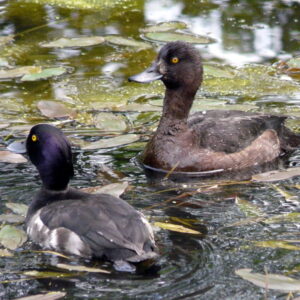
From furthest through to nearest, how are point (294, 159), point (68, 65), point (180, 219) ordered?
point (68, 65) < point (294, 159) < point (180, 219)

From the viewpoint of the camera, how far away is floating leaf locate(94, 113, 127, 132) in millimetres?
8761

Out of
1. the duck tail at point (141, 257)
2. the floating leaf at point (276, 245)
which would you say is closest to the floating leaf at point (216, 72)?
the floating leaf at point (276, 245)

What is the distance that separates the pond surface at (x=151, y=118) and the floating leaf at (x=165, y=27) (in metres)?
0.06

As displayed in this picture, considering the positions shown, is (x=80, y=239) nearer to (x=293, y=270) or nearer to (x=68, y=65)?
(x=293, y=270)

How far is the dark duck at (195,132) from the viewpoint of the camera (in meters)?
8.29

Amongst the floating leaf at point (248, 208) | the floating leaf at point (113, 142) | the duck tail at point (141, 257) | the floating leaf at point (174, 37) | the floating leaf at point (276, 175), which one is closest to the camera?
the duck tail at point (141, 257)

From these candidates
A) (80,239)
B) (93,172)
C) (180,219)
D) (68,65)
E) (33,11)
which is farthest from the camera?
(33,11)

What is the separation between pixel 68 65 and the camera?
1073 cm

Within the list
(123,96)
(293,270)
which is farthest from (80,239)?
(123,96)

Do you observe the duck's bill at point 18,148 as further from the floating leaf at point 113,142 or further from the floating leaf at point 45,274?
the floating leaf at point 45,274

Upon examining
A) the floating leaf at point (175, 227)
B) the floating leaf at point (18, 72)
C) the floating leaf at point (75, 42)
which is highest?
the floating leaf at point (75, 42)

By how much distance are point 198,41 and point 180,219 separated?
458cm

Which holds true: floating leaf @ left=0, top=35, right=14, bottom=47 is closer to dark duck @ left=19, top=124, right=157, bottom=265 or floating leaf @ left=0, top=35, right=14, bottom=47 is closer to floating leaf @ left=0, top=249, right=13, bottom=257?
dark duck @ left=19, top=124, right=157, bottom=265

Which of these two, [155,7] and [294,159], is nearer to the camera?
[294,159]
